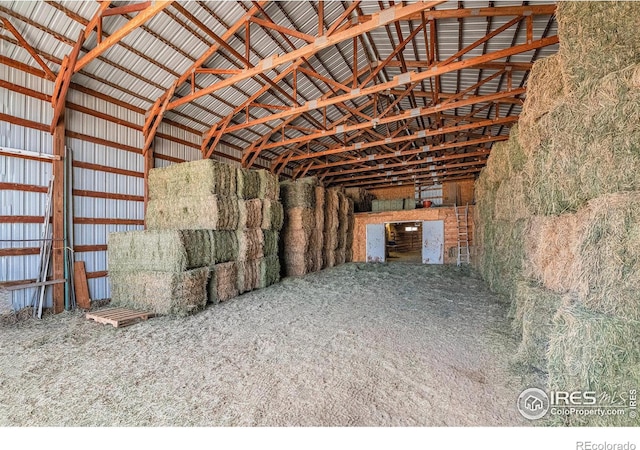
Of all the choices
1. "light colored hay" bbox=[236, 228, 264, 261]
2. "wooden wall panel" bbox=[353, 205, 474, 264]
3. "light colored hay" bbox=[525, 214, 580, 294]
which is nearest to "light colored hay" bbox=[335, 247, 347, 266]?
"wooden wall panel" bbox=[353, 205, 474, 264]

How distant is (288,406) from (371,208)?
17.8 meters

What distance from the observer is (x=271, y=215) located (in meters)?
9.29

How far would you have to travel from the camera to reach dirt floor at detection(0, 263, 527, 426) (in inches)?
105

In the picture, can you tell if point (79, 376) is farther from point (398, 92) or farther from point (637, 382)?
point (398, 92)

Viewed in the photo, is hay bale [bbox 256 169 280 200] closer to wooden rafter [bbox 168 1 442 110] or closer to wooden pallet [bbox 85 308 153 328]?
wooden rafter [bbox 168 1 442 110]

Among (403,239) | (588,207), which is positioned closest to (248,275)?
(588,207)

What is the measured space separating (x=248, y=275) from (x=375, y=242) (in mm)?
10114

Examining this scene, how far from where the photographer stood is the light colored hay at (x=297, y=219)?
11.4m

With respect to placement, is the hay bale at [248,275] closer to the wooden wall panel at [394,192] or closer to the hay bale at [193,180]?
the hay bale at [193,180]

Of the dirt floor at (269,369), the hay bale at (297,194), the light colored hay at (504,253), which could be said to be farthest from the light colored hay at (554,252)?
the hay bale at (297,194)

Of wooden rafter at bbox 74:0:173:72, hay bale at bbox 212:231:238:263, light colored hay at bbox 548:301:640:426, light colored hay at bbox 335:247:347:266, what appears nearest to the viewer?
light colored hay at bbox 548:301:640:426

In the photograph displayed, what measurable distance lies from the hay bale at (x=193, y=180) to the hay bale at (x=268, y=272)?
2302 millimetres

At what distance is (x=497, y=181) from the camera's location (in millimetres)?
8109

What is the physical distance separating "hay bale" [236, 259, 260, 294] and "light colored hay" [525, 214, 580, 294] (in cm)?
648
